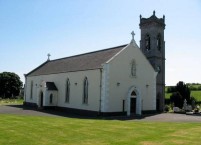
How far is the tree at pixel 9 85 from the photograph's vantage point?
78.4 m

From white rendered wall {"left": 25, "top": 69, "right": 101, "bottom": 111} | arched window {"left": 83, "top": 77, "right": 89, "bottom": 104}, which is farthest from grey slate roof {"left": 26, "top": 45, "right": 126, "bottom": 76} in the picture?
arched window {"left": 83, "top": 77, "right": 89, "bottom": 104}

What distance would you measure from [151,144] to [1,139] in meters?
7.33

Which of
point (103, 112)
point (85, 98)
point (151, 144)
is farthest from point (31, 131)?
point (85, 98)

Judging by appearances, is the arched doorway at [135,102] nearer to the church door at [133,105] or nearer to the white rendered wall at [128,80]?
the church door at [133,105]

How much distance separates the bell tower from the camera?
41312 millimetres

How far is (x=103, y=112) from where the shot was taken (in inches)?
1176

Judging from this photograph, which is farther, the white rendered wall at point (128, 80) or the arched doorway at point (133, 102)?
the arched doorway at point (133, 102)

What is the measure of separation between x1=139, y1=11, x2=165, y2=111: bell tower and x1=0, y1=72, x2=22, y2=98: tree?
51.5 meters

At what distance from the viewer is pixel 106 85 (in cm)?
3008

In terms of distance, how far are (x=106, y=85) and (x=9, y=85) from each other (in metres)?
57.5

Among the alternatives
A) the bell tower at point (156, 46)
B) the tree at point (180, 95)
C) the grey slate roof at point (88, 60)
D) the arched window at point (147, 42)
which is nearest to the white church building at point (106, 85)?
the grey slate roof at point (88, 60)

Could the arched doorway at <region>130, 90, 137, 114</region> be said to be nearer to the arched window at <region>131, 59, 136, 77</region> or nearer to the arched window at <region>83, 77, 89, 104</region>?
the arched window at <region>131, 59, 136, 77</region>

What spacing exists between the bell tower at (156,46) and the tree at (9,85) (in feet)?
169

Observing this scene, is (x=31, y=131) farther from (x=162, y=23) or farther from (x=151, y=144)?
(x=162, y=23)
